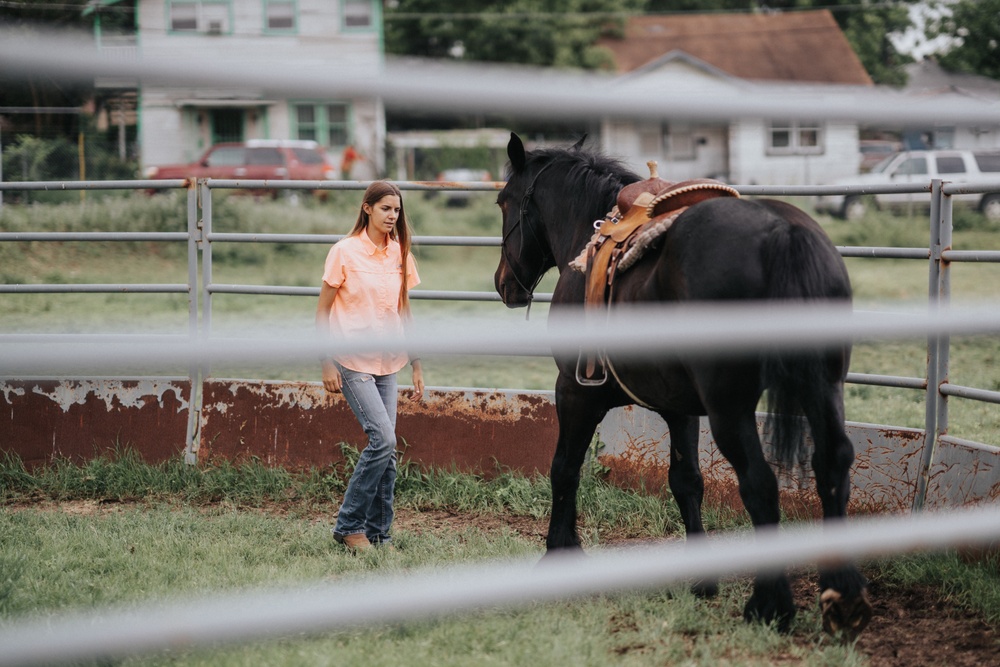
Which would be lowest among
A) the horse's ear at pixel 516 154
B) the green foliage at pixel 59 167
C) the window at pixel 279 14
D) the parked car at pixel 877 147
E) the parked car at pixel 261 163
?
the parked car at pixel 877 147

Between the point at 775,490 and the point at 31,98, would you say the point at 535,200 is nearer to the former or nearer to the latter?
the point at 775,490

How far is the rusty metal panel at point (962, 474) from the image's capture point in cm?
384

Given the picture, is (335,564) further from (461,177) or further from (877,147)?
(461,177)

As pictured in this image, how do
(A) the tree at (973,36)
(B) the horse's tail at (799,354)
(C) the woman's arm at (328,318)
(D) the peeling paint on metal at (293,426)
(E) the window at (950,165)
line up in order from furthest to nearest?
(E) the window at (950,165) < (D) the peeling paint on metal at (293,426) < (C) the woman's arm at (328,318) < (B) the horse's tail at (799,354) < (A) the tree at (973,36)

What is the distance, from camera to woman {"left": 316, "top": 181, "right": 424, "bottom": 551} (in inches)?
174

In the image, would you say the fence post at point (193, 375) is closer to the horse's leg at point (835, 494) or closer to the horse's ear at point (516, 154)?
the horse's ear at point (516, 154)

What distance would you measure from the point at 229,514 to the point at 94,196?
23.3 feet

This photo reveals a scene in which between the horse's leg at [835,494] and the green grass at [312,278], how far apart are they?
5.48ft

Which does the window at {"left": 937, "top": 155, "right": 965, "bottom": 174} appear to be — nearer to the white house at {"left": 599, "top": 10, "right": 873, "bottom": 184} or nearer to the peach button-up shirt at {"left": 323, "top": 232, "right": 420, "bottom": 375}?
the white house at {"left": 599, "top": 10, "right": 873, "bottom": 184}

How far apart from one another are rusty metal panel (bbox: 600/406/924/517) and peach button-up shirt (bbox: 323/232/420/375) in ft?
4.53

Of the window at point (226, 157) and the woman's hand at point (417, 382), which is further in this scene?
the window at point (226, 157)

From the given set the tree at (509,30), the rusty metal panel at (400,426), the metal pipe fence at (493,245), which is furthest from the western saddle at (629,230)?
the tree at (509,30)

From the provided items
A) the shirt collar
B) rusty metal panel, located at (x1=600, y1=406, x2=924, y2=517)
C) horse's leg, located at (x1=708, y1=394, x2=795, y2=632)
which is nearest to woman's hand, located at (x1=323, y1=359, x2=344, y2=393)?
the shirt collar

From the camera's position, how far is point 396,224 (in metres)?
4.70
